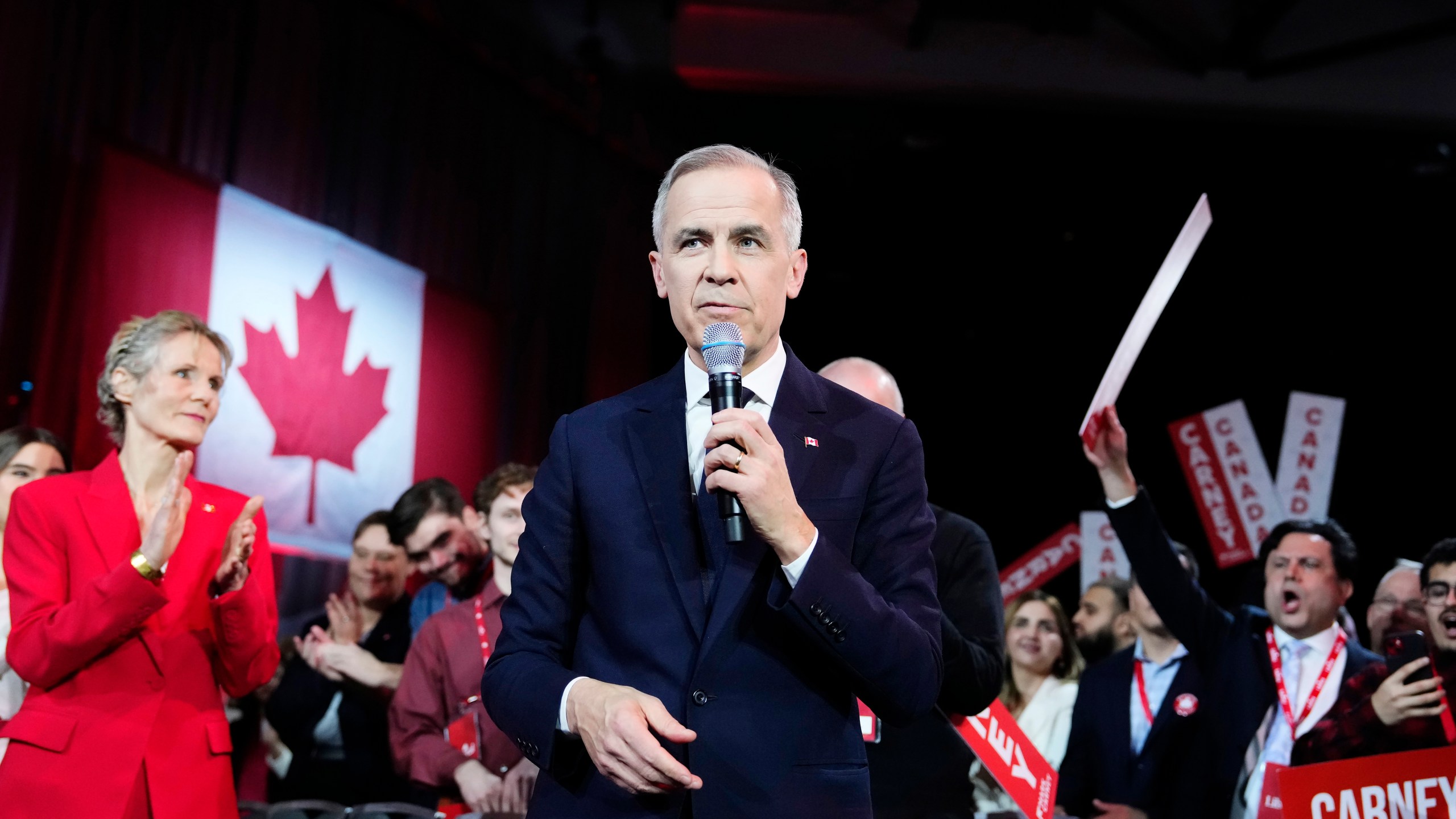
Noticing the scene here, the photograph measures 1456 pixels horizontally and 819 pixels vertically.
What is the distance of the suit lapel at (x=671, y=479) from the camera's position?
1350 millimetres

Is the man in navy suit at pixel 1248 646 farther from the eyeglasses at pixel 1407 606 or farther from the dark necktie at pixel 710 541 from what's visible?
the dark necktie at pixel 710 541

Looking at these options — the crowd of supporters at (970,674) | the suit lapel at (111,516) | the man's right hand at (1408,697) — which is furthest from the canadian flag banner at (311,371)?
the man's right hand at (1408,697)

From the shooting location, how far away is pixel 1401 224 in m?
9.99

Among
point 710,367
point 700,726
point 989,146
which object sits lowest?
point 700,726

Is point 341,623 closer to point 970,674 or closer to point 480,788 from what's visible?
point 480,788

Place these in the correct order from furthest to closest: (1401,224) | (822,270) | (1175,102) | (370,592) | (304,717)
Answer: (822,270) < (1401,224) < (1175,102) < (370,592) < (304,717)

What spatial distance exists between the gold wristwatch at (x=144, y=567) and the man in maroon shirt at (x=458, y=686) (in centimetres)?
114

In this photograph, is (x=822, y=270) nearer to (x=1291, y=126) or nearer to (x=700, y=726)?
(x=1291, y=126)

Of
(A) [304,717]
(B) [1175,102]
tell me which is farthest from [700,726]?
(B) [1175,102]

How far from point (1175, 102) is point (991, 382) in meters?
5.05

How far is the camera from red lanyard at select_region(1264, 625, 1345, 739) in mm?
3361

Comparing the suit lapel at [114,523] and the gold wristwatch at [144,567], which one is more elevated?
the suit lapel at [114,523]

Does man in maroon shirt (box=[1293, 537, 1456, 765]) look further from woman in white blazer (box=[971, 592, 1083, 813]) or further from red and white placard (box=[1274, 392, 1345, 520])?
red and white placard (box=[1274, 392, 1345, 520])

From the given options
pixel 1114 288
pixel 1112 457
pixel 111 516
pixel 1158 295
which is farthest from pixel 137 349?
pixel 1114 288
